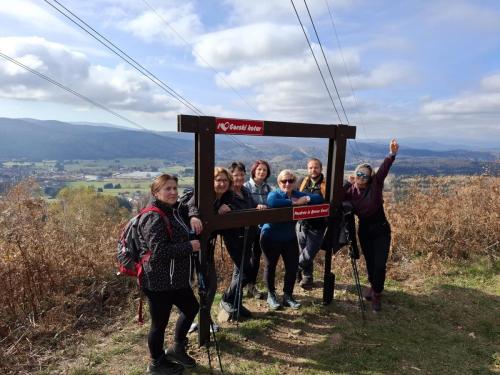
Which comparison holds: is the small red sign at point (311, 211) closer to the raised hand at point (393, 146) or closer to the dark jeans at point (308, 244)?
the dark jeans at point (308, 244)

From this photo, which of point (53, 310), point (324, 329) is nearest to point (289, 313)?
point (324, 329)

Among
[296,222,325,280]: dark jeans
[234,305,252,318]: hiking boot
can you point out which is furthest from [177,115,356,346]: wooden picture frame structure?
[296,222,325,280]: dark jeans

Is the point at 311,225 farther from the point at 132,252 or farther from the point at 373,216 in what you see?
the point at 132,252

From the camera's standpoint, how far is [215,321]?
4.71 meters

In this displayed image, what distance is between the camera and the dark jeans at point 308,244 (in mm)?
5520

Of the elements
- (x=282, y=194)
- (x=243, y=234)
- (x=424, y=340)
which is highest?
(x=282, y=194)

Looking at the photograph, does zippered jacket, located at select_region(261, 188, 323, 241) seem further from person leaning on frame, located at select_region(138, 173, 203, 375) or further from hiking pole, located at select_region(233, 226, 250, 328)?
person leaning on frame, located at select_region(138, 173, 203, 375)

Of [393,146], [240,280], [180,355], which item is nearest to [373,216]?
[393,146]

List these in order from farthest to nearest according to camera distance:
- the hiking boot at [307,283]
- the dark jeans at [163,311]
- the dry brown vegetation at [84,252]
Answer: the hiking boot at [307,283] → the dry brown vegetation at [84,252] → the dark jeans at [163,311]

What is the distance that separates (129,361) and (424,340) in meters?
3.60

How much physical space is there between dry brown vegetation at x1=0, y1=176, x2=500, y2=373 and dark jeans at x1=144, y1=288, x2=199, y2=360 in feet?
4.36

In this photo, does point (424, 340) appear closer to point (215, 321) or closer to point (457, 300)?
point (457, 300)

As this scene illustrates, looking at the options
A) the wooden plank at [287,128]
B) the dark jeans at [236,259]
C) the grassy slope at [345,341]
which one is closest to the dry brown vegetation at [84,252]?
the grassy slope at [345,341]

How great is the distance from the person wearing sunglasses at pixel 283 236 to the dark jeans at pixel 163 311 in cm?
160
